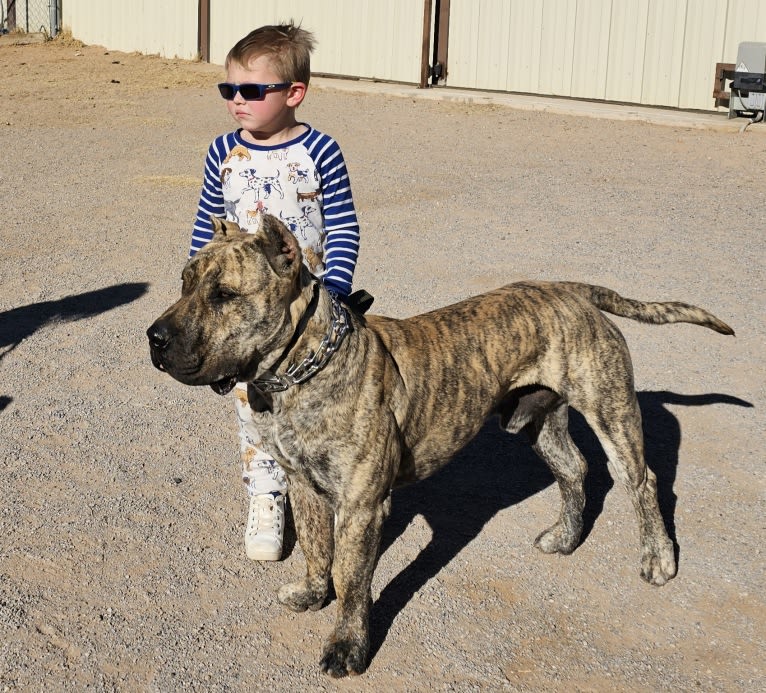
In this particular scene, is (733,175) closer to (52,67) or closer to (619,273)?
(619,273)

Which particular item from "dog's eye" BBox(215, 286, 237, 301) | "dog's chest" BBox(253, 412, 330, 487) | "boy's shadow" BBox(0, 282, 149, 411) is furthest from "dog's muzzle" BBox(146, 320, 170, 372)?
"boy's shadow" BBox(0, 282, 149, 411)

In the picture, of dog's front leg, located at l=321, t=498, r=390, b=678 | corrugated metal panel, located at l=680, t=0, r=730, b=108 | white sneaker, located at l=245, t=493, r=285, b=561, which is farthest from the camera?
corrugated metal panel, located at l=680, t=0, r=730, b=108

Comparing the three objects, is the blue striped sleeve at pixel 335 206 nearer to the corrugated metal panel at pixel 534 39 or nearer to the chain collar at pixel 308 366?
the chain collar at pixel 308 366

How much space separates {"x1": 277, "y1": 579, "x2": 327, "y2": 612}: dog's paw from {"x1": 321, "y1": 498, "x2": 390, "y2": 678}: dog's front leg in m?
0.36

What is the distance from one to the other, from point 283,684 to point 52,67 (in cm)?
1899

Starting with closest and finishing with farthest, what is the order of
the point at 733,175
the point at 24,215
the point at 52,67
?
the point at 24,215
the point at 733,175
the point at 52,67

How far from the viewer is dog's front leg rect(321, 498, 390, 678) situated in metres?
3.94

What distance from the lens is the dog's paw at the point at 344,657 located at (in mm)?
4012

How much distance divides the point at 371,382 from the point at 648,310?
153 centimetres

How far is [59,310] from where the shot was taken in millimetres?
7996

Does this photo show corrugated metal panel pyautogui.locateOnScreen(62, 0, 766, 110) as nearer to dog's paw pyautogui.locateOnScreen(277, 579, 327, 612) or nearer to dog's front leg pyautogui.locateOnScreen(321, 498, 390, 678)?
dog's paw pyautogui.locateOnScreen(277, 579, 327, 612)

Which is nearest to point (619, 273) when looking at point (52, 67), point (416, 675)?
point (416, 675)

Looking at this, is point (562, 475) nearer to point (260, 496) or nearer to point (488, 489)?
point (488, 489)

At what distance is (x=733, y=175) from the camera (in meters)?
12.6
